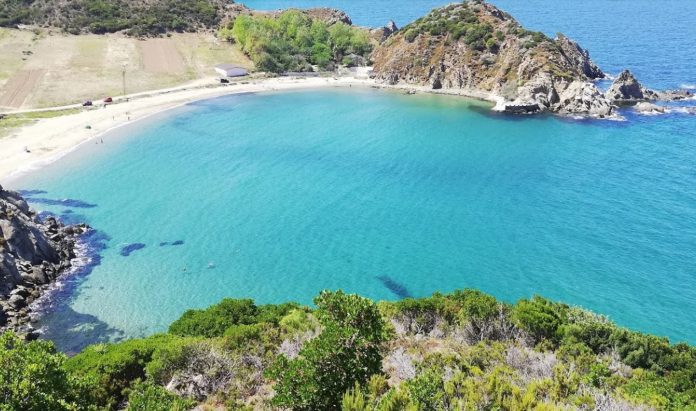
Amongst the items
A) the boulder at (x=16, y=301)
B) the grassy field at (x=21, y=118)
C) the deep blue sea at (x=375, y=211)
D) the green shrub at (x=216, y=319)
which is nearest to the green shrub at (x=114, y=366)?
the green shrub at (x=216, y=319)

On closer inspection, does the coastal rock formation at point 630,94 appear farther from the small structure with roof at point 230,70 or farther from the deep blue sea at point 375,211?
the small structure with roof at point 230,70

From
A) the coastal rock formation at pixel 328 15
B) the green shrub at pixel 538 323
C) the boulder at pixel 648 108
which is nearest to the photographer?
the green shrub at pixel 538 323

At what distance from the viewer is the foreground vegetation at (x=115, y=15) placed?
159 m

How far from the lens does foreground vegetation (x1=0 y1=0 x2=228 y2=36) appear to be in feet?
522

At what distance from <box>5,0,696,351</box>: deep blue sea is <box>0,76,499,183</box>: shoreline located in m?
3.56

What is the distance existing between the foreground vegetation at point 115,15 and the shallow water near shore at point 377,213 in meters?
78.5

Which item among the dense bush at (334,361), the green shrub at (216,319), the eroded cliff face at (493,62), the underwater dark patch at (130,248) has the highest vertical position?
the eroded cliff face at (493,62)

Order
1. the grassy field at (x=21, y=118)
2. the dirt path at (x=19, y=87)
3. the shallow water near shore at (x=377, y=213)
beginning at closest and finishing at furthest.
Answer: the shallow water near shore at (x=377, y=213), the grassy field at (x=21, y=118), the dirt path at (x=19, y=87)

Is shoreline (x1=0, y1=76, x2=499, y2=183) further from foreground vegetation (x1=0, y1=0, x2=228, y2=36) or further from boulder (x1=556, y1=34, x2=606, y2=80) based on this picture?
foreground vegetation (x1=0, y1=0, x2=228, y2=36)

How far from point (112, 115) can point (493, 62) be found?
8501 cm

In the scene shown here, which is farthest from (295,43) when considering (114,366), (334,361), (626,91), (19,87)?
(334,361)

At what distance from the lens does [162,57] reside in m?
142

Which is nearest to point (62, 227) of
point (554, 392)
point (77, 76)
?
point (554, 392)

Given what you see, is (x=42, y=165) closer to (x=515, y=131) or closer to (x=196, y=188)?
(x=196, y=188)
